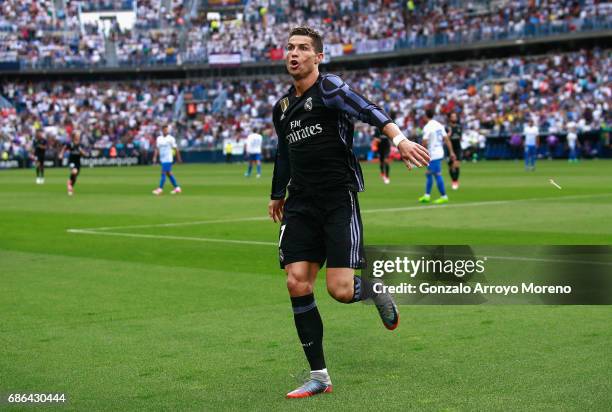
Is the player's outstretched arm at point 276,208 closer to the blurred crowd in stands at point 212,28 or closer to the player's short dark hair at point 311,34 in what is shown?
the player's short dark hair at point 311,34

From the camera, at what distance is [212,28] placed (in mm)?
81125

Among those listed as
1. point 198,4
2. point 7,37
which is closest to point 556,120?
point 198,4

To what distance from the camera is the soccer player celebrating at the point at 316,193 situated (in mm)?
6734

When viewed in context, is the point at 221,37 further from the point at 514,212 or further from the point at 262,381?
the point at 262,381

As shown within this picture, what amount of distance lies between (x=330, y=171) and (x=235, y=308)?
3614 millimetres

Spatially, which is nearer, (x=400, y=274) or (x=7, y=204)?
(x=400, y=274)

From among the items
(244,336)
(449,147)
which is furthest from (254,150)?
(244,336)

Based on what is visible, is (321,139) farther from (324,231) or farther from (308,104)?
(324,231)

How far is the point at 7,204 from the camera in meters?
28.7

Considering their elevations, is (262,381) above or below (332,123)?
below

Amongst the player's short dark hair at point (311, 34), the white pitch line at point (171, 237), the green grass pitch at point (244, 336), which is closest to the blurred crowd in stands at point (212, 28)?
the white pitch line at point (171, 237)

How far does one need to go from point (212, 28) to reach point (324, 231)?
76.1 metres

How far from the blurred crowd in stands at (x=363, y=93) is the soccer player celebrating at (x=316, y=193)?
163 ft

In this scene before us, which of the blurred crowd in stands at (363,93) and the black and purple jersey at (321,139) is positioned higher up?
the black and purple jersey at (321,139)
